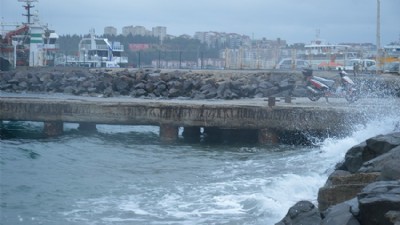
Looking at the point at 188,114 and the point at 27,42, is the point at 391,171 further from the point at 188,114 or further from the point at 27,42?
the point at 27,42

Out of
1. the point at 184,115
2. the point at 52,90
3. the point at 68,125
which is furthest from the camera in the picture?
the point at 52,90

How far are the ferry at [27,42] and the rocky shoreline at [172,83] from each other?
25.8 ft

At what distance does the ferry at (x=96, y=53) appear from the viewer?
57625mm

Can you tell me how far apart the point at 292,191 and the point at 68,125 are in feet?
45.5

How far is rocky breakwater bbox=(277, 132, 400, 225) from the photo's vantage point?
6.34 m

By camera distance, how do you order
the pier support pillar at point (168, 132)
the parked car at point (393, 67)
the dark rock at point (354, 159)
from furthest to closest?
the parked car at point (393, 67)
the pier support pillar at point (168, 132)
the dark rock at point (354, 159)

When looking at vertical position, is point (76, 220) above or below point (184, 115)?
below

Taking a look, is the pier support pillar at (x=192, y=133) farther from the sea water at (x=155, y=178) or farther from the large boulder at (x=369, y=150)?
the large boulder at (x=369, y=150)

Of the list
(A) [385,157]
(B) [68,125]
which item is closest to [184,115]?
(B) [68,125]

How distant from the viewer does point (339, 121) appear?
55.4 feet

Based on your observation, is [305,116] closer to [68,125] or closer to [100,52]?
[68,125]

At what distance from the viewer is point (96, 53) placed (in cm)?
5925

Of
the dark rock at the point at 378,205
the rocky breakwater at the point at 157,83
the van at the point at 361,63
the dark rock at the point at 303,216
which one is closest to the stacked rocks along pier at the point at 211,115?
the rocky breakwater at the point at 157,83

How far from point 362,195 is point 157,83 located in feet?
88.7
